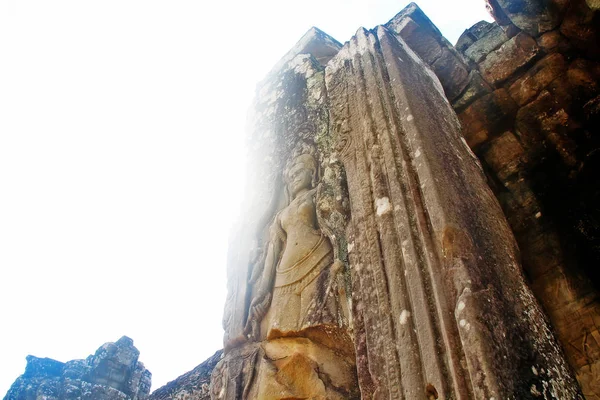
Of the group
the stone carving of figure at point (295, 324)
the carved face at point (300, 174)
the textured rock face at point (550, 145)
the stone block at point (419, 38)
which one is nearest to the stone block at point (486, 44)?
the textured rock face at point (550, 145)

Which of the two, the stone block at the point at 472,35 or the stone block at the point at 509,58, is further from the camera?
the stone block at the point at 472,35

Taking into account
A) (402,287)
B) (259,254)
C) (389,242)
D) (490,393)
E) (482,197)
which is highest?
(259,254)

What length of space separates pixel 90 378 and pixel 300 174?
22.9ft

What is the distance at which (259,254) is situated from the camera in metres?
3.79

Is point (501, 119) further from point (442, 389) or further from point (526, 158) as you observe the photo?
point (442, 389)

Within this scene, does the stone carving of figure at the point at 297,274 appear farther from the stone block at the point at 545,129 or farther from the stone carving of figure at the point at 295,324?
the stone block at the point at 545,129

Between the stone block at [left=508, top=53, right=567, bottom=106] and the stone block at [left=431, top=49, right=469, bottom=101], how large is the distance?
16.0 inches

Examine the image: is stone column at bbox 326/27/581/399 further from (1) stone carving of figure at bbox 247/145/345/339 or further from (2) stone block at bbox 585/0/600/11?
(2) stone block at bbox 585/0/600/11

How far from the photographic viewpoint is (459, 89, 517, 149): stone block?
3.57m

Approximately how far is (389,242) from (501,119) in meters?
2.06

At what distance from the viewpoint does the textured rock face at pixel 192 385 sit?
536 centimetres

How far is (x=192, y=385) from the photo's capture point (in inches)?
218

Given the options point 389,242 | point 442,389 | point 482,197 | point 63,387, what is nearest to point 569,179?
point 482,197

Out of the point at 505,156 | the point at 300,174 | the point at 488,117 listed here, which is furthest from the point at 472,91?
the point at 300,174
